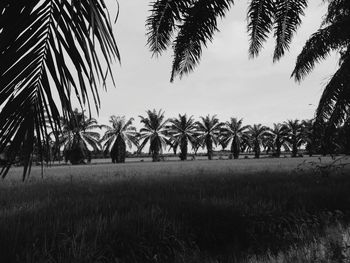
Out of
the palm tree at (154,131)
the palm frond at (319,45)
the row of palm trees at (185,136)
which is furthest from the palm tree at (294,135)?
the palm frond at (319,45)

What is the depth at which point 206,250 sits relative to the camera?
377 centimetres

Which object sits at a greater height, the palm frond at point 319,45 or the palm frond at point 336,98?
the palm frond at point 319,45

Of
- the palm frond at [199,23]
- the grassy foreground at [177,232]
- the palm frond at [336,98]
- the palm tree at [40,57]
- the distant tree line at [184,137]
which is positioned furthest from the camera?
the distant tree line at [184,137]

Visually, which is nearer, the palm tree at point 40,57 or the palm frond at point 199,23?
the palm tree at point 40,57

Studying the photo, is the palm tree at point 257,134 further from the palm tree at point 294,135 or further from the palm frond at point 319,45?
the palm frond at point 319,45

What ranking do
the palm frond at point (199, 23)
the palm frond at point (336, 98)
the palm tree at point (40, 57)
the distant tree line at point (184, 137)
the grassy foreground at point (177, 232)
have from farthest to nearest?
the distant tree line at point (184, 137) → the palm frond at point (336, 98) → the palm frond at point (199, 23) → the grassy foreground at point (177, 232) → the palm tree at point (40, 57)

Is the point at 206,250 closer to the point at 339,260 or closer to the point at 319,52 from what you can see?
the point at 339,260

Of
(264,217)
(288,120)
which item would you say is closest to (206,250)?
(264,217)

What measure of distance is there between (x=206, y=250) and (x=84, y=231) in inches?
53.6

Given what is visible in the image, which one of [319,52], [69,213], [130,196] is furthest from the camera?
[319,52]

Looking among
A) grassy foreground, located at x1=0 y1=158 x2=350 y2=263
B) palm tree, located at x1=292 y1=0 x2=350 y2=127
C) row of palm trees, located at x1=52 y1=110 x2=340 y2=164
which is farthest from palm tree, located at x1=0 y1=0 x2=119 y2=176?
row of palm trees, located at x1=52 y1=110 x2=340 y2=164

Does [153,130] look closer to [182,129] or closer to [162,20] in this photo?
[182,129]

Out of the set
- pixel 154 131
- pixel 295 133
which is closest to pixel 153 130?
pixel 154 131

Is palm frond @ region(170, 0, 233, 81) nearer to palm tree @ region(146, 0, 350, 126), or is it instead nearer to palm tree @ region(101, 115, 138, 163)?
palm tree @ region(146, 0, 350, 126)
